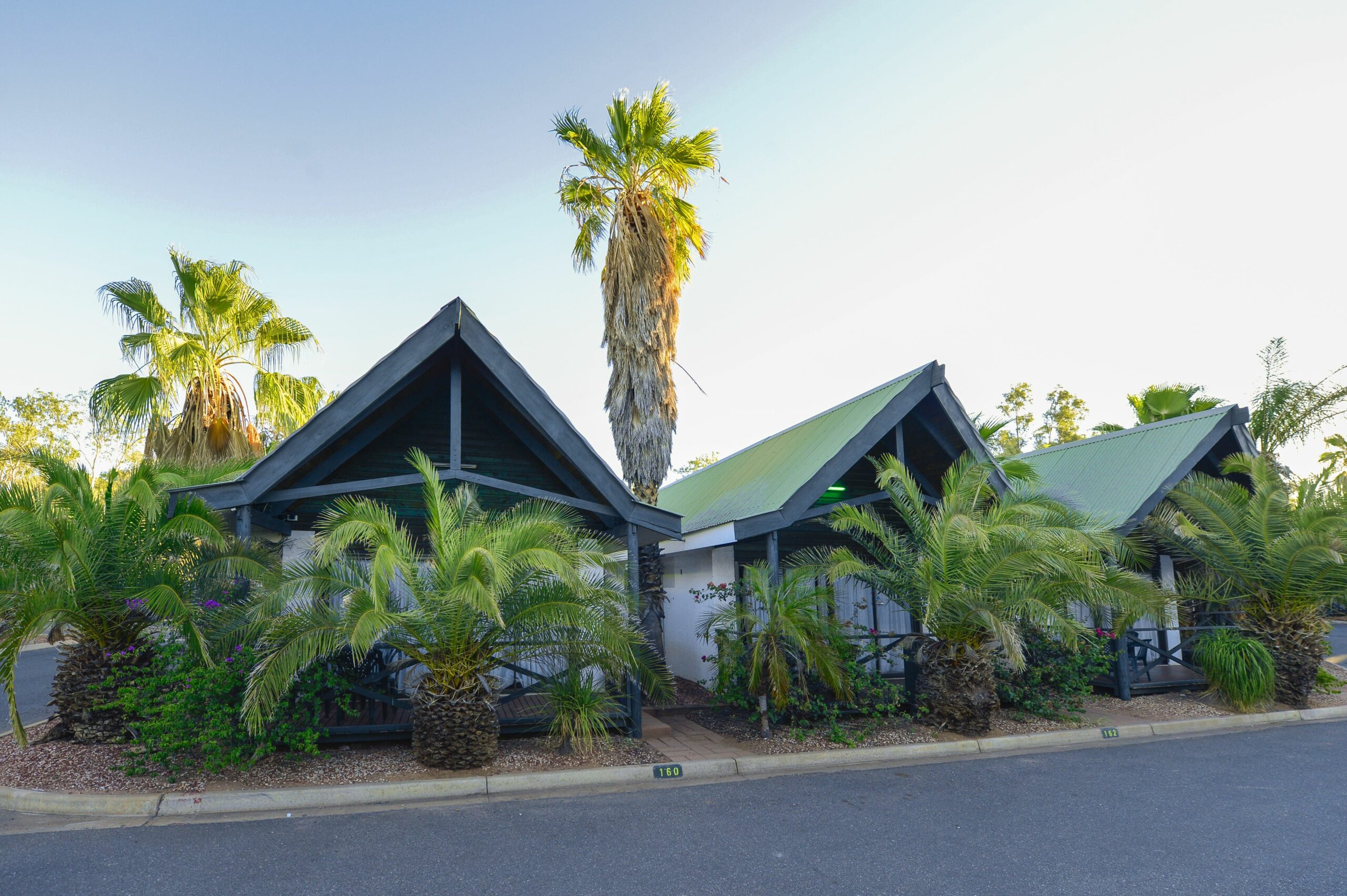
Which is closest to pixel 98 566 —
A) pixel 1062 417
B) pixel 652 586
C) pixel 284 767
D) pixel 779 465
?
pixel 284 767

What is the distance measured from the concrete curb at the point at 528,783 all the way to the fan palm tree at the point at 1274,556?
2283 mm

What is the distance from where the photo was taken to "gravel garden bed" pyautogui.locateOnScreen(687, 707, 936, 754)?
903 centimetres

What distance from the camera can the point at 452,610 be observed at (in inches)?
283

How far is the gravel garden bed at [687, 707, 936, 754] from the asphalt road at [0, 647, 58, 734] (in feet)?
26.3

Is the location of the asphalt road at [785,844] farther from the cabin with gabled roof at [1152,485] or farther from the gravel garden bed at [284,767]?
the cabin with gabled roof at [1152,485]

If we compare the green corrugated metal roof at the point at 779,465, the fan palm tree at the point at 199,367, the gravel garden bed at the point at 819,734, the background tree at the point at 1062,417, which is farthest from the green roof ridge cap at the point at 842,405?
the background tree at the point at 1062,417

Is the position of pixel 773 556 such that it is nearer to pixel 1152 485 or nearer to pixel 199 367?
pixel 1152 485

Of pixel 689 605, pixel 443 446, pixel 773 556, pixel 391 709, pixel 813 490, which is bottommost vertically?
pixel 391 709

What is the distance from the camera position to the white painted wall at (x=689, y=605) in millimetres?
13016

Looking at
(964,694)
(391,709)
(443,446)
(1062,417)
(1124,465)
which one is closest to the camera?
(391,709)

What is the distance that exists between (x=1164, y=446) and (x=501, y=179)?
1370 cm

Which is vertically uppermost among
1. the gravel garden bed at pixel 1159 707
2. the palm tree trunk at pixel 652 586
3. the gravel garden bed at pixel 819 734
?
the palm tree trunk at pixel 652 586

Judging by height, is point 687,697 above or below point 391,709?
below

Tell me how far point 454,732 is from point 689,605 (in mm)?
7473
